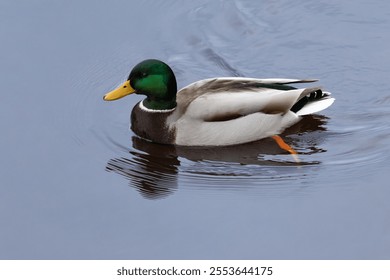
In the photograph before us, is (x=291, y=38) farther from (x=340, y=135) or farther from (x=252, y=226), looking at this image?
(x=252, y=226)

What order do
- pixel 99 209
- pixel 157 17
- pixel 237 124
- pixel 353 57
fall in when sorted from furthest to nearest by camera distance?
pixel 157 17, pixel 353 57, pixel 237 124, pixel 99 209

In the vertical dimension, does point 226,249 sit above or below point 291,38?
below

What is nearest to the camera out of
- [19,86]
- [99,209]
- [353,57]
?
[99,209]

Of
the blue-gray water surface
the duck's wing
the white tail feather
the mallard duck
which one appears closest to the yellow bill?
the mallard duck

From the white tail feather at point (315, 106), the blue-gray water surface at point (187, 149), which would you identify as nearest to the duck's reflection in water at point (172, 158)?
the blue-gray water surface at point (187, 149)

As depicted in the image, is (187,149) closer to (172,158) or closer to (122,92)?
(172,158)

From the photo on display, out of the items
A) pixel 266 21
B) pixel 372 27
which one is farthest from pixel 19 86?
pixel 372 27

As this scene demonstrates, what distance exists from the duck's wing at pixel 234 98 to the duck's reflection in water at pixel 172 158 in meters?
0.30

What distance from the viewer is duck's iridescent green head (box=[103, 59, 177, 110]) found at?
28.8 feet

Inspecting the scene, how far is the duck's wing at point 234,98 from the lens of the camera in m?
8.66

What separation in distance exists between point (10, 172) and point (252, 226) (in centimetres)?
219

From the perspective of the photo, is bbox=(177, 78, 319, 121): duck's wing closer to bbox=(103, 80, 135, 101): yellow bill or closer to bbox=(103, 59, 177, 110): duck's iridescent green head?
bbox=(103, 59, 177, 110): duck's iridescent green head

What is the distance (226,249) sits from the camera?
23.5ft

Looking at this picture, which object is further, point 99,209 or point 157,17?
point 157,17
